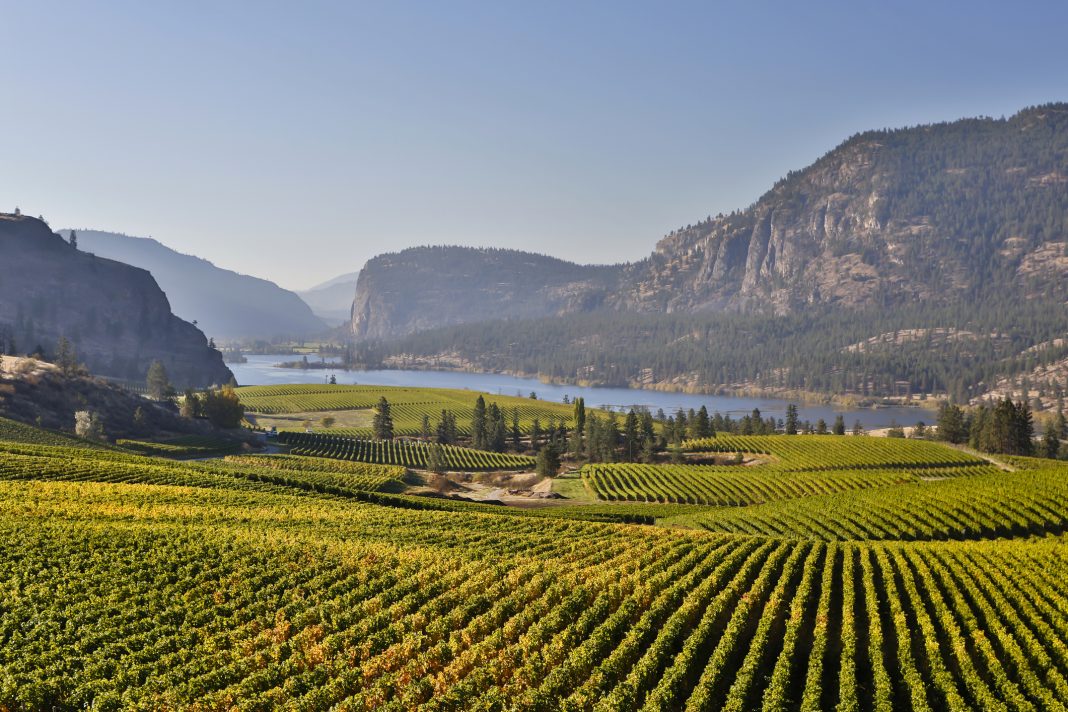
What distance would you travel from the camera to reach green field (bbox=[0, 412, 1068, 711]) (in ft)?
70.9

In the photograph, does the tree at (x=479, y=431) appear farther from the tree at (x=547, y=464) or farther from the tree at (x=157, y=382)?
the tree at (x=157, y=382)

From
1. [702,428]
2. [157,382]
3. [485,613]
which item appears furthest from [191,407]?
[485,613]

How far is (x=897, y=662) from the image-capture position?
26891 mm

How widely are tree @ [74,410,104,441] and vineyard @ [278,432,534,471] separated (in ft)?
89.4

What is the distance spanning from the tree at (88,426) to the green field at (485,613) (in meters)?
53.6

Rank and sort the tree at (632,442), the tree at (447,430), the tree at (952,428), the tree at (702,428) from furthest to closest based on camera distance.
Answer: the tree at (447,430) → the tree at (702,428) → the tree at (952,428) → the tree at (632,442)

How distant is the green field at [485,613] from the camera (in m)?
21.6

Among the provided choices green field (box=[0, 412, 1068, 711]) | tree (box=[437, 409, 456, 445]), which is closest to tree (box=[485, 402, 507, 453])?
tree (box=[437, 409, 456, 445])

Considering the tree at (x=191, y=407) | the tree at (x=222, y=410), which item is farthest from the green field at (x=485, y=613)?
the tree at (x=191, y=407)

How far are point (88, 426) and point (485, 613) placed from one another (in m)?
92.2

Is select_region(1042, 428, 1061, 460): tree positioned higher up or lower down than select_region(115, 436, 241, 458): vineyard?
higher up

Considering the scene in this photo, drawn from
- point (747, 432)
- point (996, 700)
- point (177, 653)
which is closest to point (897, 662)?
point (996, 700)

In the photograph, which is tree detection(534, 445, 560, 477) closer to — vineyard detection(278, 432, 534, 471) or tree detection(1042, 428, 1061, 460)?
vineyard detection(278, 432, 534, 471)

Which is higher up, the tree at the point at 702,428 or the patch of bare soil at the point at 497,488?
the tree at the point at 702,428
